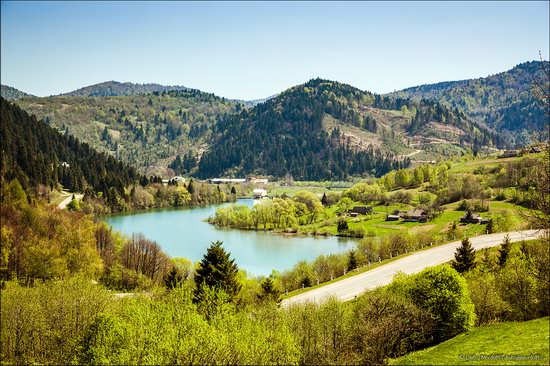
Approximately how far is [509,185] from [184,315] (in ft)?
343

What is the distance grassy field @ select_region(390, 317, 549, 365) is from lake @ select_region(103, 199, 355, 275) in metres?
46.9

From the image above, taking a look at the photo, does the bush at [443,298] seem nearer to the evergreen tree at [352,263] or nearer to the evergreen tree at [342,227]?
the evergreen tree at [352,263]

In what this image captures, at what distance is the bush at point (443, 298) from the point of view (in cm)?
2459

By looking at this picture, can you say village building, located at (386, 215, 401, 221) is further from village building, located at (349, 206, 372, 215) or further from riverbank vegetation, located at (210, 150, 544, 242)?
village building, located at (349, 206, 372, 215)

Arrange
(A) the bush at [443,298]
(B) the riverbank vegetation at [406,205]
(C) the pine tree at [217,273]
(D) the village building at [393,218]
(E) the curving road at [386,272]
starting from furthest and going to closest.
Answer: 1. (D) the village building at [393,218]
2. (B) the riverbank vegetation at [406,205]
3. (E) the curving road at [386,272]
4. (C) the pine tree at [217,273]
5. (A) the bush at [443,298]

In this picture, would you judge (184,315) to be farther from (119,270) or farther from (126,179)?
(126,179)

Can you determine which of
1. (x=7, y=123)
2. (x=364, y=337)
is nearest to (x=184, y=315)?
(x=364, y=337)

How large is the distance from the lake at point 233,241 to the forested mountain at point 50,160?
1733cm

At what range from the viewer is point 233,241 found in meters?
92.7

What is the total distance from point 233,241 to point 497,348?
7741 cm

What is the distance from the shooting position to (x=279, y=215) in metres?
111

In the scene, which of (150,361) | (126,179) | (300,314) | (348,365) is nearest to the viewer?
(150,361)

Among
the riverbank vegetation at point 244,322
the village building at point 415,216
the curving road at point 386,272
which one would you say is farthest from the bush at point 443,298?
the village building at point 415,216

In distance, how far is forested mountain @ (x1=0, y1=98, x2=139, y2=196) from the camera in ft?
365
